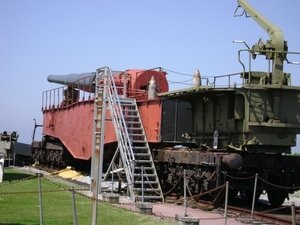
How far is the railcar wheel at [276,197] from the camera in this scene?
18.3 meters

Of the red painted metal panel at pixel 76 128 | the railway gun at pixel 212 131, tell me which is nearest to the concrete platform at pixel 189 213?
the railway gun at pixel 212 131

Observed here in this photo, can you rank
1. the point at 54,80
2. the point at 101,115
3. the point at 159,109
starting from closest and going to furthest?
the point at 101,115 < the point at 159,109 < the point at 54,80

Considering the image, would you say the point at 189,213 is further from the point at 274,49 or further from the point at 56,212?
the point at 274,49

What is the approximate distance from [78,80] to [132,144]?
→ 7.91 metres

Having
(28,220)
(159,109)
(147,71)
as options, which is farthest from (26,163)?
(28,220)

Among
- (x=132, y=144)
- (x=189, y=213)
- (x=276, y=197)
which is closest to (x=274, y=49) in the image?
(x=276, y=197)

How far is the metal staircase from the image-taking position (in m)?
18.9

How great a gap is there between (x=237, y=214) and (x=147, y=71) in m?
9.28

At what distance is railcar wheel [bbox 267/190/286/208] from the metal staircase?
10.8ft

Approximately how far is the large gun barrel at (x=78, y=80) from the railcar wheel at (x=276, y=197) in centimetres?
1014

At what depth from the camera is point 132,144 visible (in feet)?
69.9

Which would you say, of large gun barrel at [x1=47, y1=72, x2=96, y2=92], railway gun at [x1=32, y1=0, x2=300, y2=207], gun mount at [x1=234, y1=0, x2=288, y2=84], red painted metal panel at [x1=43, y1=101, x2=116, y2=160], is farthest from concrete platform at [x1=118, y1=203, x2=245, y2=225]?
large gun barrel at [x1=47, y1=72, x2=96, y2=92]

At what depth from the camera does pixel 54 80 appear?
1316 inches

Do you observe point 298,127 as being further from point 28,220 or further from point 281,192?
point 28,220
